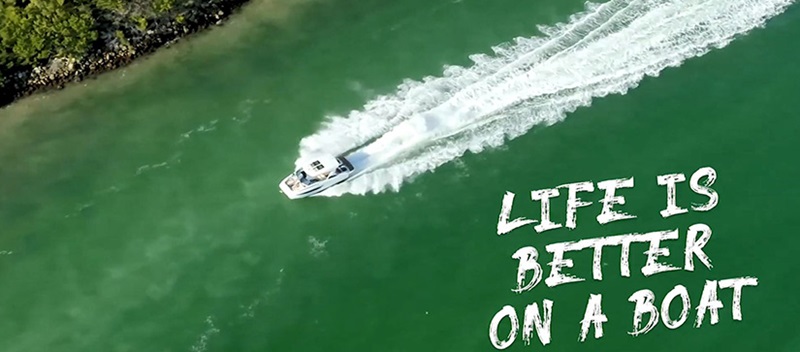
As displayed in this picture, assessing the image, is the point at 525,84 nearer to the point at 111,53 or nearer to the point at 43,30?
the point at 111,53

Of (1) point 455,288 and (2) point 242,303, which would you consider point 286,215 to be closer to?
(2) point 242,303

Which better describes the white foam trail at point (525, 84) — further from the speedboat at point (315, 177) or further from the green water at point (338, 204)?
the green water at point (338, 204)

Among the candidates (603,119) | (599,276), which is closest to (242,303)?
(599,276)

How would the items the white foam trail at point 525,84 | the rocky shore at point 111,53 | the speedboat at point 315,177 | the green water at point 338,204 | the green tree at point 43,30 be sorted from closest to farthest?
the green water at point 338,204 < the speedboat at point 315,177 < the white foam trail at point 525,84 < the green tree at point 43,30 < the rocky shore at point 111,53

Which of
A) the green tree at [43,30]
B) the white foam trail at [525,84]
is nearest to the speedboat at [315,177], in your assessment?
the white foam trail at [525,84]

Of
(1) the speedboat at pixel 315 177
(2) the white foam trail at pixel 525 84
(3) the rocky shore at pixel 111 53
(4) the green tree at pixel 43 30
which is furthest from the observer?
(3) the rocky shore at pixel 111 53
